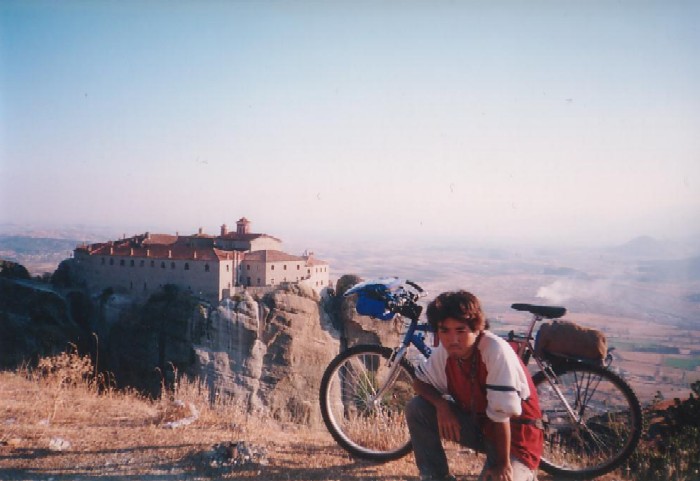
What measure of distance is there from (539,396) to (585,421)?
0.43 meters

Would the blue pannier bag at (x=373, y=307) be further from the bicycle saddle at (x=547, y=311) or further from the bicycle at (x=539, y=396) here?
the bicycle saddle at (x=547, y=311)

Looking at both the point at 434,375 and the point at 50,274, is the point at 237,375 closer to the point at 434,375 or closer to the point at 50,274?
the point at 50,274

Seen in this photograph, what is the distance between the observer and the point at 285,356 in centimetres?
4062

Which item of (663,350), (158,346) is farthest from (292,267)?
(663,350)

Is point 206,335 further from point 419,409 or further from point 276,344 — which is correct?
point 419,409

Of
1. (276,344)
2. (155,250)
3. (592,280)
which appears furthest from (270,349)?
(592,280)

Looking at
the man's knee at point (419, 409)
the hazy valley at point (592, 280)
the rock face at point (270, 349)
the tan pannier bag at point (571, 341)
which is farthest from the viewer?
the rock face at point (270, 349)

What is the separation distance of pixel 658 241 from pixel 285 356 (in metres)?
35.6

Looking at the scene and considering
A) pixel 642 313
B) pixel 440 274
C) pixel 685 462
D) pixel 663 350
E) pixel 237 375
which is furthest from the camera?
pixel 440 274

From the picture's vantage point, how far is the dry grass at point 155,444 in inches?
140

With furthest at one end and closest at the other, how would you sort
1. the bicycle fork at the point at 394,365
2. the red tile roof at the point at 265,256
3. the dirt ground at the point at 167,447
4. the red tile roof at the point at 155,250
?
the red tile roof at the point at 265,256 < the red tile roof at the point at 155,250 < the bicycle fork at the point at 394,365 < the dirt ground at the point at 167,447

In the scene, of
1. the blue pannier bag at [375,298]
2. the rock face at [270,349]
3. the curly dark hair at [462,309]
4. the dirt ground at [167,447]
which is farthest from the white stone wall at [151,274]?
the curly dark hair at [462,309]

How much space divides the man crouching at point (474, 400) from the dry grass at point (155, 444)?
2.47ft

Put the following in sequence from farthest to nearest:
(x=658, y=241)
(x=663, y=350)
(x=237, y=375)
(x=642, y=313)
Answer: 1. (x=658, y=241)
2. (x=237, y=375)
3. (x=642, y=313)
4. (x=663, y=350)
